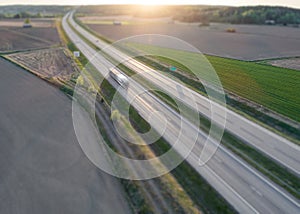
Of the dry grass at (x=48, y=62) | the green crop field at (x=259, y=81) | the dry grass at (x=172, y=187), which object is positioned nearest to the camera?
the dry grass at (x=172, y=187)

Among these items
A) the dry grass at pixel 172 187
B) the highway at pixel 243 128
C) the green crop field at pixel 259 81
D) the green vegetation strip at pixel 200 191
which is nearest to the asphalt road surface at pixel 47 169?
the dry grass at pixel 172 187

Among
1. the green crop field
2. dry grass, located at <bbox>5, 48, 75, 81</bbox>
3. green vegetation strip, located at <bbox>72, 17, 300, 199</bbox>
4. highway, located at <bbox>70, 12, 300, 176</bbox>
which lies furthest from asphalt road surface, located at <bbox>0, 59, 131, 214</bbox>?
the green crop field

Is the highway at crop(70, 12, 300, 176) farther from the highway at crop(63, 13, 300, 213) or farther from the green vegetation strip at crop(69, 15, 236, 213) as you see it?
the green vegetation strip at crop(69, 15, 236, 213)

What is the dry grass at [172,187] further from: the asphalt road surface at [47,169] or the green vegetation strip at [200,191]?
the asphalt road surface at [47,169]

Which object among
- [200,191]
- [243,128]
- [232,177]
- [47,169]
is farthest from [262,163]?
[47,169]

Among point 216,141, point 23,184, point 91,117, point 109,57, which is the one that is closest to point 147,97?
point 91,117
